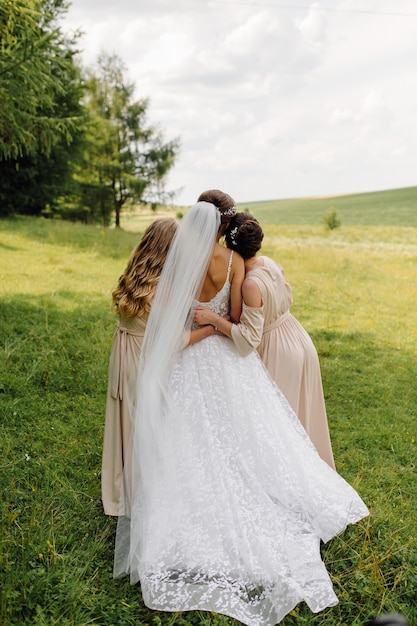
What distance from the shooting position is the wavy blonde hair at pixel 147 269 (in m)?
3.72

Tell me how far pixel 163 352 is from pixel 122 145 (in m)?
29.6

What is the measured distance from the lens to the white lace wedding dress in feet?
10.1

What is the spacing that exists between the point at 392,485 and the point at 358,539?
1154mm

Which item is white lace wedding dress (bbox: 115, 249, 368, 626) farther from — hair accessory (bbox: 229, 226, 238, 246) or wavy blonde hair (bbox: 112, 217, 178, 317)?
wavy blonde hair (bbox: 112, 217, 178, 317)

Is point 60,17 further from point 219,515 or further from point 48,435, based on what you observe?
point 219,515

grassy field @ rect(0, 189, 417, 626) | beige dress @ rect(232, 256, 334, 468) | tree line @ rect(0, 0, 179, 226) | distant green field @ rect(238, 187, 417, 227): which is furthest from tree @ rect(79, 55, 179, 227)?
beige dress @ rect(232, 256, 334, 468)

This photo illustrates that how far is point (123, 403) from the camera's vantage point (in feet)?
12.9

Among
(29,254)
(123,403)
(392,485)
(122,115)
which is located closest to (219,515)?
(123,403)

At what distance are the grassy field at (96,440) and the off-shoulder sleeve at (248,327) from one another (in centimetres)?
148

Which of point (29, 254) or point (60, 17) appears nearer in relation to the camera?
point (29, 254)

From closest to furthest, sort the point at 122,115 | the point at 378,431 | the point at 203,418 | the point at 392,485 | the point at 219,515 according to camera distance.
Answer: the point at 219,515 → the point at 203,418 → the point at 392,485 → the point at 378,431 → the point at 122,115

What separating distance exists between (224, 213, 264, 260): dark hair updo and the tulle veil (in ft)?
0.54

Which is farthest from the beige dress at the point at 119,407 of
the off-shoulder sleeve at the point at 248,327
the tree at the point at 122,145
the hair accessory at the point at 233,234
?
the tree at the point at 122,145

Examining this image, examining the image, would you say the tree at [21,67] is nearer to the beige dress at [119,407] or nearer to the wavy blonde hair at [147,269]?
the wavy blonde hair at [147,269]
